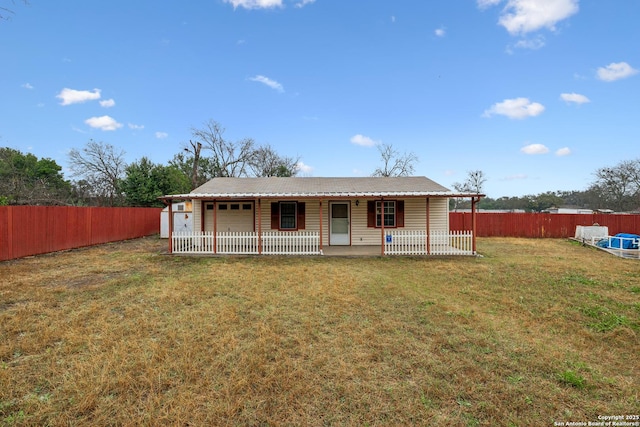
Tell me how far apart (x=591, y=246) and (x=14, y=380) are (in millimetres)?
18563

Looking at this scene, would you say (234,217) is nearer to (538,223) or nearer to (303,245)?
(303,245)

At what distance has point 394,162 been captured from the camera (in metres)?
31.0

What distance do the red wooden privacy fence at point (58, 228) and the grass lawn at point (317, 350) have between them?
3.22 m

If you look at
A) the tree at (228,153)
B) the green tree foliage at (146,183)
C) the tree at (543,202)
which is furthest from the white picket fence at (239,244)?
the tree at (543,202)

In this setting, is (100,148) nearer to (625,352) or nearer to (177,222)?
(177,222)

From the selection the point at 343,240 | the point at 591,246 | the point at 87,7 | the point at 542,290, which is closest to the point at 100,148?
the point at 87,7

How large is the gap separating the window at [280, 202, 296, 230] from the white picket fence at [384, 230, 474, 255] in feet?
12.9

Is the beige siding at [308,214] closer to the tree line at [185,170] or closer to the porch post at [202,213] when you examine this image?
the porch post at [202,213]

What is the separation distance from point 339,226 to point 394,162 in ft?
69.3

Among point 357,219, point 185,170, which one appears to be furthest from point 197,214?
point 185,170

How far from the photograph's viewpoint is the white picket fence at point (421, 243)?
10.3 meters

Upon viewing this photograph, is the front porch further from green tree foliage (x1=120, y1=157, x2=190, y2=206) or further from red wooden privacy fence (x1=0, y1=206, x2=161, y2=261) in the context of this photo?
green tree foliage (x1=120, y1=157, x2=190, y2=206)

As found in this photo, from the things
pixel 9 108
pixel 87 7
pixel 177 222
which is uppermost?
pixel 87 7

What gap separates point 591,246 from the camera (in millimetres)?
13023
